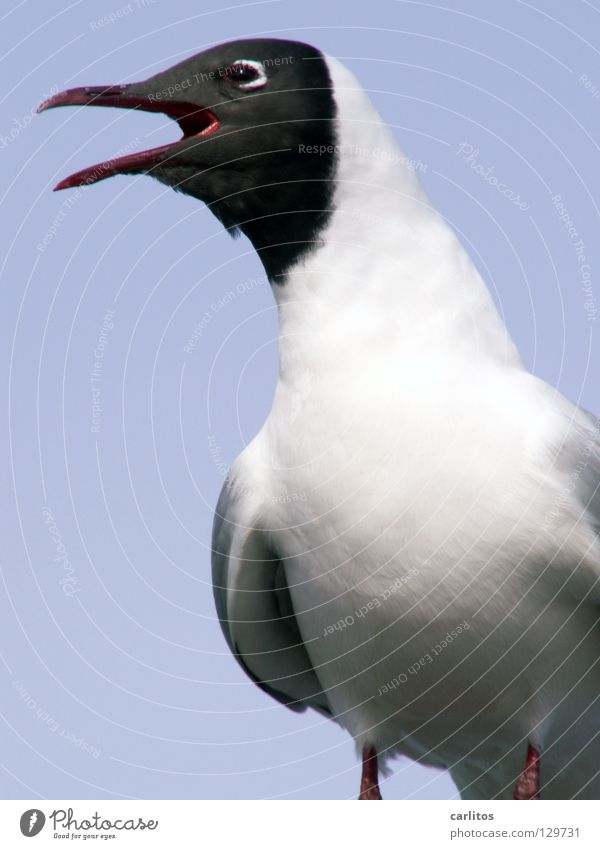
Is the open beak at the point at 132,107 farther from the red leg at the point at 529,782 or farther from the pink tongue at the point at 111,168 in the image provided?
the red leg at the point at 529,782

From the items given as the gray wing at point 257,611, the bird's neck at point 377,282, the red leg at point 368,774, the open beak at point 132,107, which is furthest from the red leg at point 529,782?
the open beak at point 132,107

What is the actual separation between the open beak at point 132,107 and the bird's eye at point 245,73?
0.15m

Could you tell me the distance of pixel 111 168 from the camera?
5.08m

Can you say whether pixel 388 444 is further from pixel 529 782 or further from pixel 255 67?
pixel 255 67

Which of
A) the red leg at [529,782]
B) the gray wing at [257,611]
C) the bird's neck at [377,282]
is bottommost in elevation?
the red leg at [529,782]

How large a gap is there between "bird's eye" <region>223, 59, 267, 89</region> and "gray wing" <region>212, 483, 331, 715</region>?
59.5 inches

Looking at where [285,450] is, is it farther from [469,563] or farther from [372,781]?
[372,781]

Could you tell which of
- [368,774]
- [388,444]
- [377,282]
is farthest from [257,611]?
[377,282]

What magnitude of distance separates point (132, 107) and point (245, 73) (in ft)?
1.50

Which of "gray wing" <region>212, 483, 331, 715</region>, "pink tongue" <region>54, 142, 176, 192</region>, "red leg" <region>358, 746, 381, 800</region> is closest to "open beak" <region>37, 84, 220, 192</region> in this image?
"pink tongue" <region>54, 142, 176, 192</region>

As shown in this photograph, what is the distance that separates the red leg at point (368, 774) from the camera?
5.46 m

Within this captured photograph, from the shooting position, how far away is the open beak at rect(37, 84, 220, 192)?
16.6ft

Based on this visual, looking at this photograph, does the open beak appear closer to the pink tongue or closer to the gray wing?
the pink tongue
